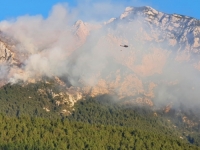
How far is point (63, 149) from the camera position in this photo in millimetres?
199375

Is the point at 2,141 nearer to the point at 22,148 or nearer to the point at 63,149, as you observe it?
the point at 22,148

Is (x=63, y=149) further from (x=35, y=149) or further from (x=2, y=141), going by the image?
(x=2, y=141)

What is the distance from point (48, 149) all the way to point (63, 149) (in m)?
7.40

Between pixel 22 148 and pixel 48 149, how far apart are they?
10254mm

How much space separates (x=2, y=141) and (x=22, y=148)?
37.2ft

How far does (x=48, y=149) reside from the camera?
194 meters

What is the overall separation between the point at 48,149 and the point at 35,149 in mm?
5055

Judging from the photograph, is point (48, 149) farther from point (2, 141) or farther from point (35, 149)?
point (2, 141)

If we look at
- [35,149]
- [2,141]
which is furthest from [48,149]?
[2,141]

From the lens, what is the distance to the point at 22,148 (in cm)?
19125

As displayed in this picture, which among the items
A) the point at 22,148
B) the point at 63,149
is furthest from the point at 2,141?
the point at 63,149

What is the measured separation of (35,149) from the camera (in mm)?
193875

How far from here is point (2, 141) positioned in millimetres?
197875

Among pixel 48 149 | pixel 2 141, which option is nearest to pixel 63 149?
pixel 48 149
